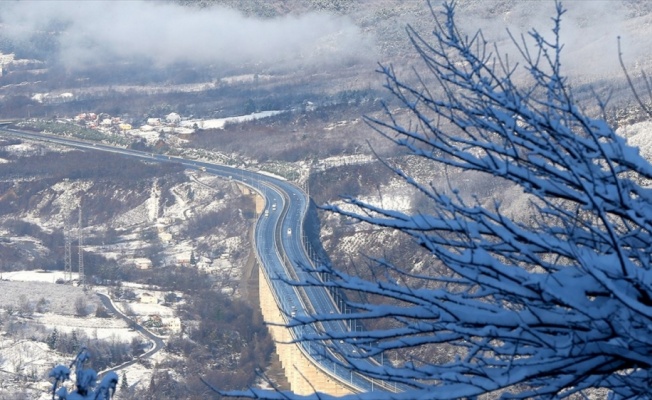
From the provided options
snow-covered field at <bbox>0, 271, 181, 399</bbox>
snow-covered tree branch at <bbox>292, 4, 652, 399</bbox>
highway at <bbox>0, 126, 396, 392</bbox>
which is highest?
snow-covered tree branch at <bbox>292, 4, 652, 399</bbox>

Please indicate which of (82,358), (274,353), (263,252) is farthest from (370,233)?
(82,358)

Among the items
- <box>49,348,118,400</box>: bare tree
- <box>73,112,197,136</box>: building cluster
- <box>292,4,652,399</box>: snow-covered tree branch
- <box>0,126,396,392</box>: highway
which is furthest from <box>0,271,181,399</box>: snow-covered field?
<box>73,112,197,136</box>: building cluster

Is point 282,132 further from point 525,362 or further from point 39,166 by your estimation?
point 525,362

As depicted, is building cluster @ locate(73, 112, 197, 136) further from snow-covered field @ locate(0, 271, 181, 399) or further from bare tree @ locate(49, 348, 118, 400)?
bare tree @ locate(49, 348, 118, 400)

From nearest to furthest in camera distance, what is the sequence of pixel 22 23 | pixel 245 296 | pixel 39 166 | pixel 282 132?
pixel 245 296, pixel 39 166, pixel 282 132, pixel 22 23

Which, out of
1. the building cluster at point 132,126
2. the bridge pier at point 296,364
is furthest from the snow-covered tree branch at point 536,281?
the building cluster at point 132,126

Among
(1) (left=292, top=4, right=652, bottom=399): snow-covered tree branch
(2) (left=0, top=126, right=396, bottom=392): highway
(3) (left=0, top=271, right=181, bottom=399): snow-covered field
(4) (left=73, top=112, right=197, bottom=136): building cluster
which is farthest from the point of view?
(4) (left=73, top=112, right=197, bottom=136): building cluster

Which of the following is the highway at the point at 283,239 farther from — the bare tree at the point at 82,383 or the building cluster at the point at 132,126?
the bare tree at the point at 82,383

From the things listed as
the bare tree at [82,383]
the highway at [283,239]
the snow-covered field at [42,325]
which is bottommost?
the snow-covered field at [42,325]
